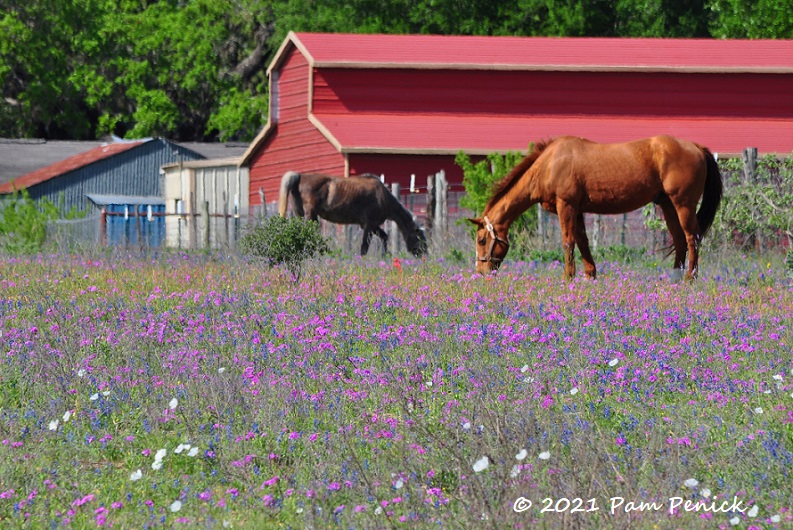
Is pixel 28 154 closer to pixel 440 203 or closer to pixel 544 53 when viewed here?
pixel 544 53

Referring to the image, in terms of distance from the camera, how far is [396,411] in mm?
7082

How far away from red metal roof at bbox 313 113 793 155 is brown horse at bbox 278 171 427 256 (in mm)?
7720

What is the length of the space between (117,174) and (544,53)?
19.4 m

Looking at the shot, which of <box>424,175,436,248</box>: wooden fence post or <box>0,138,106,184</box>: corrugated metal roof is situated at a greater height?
<box>0,138,106,184</box>: corrugated metal roof

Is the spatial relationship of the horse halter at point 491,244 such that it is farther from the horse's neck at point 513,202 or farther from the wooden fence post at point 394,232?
the wooden fence post at point 394,232

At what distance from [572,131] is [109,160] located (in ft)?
68.6

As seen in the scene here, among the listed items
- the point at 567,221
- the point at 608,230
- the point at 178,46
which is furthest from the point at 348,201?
the point at 178,46

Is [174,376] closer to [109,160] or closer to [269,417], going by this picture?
[269,417]

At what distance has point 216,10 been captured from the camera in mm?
53250

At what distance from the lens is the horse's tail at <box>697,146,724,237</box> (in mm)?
15828

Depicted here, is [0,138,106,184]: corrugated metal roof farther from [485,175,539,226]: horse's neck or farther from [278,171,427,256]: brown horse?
[485,175,539,226]: horse's neck

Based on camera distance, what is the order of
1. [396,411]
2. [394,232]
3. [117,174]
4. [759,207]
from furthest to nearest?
1. [117,174]
2. [394,232]
3. [759,207]
4. [396,411]

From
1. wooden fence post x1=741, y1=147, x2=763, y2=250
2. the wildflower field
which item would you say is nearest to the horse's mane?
the wildflower field

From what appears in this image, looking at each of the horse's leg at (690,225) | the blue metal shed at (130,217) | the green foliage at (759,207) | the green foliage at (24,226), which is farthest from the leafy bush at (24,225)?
the green foliage at (759,207)
